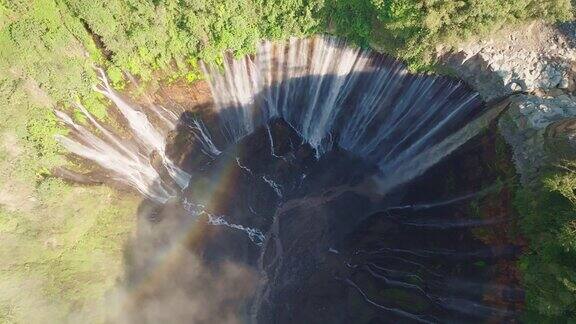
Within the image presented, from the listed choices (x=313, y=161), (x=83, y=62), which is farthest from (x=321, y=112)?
(x=83, y=62)

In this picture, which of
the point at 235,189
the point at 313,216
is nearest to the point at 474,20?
the point at 313,216

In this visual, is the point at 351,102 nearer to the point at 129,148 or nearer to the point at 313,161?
the point at 313,161

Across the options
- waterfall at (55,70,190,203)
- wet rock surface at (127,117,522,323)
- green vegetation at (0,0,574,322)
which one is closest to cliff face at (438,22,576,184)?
green vegetation at (0,0,574,322)

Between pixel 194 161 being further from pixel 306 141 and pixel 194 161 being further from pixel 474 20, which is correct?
pixel 474 20

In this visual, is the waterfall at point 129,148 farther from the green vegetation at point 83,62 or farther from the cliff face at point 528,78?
the cliff face at point 528,78

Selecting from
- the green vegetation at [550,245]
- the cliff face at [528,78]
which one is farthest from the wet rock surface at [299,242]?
the green vegetation at [550,245]

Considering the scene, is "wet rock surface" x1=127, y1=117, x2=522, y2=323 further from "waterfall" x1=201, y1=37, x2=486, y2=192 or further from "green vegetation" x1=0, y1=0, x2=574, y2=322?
"green vegetation" x1=0, y1=0, x2=574, y2=322
